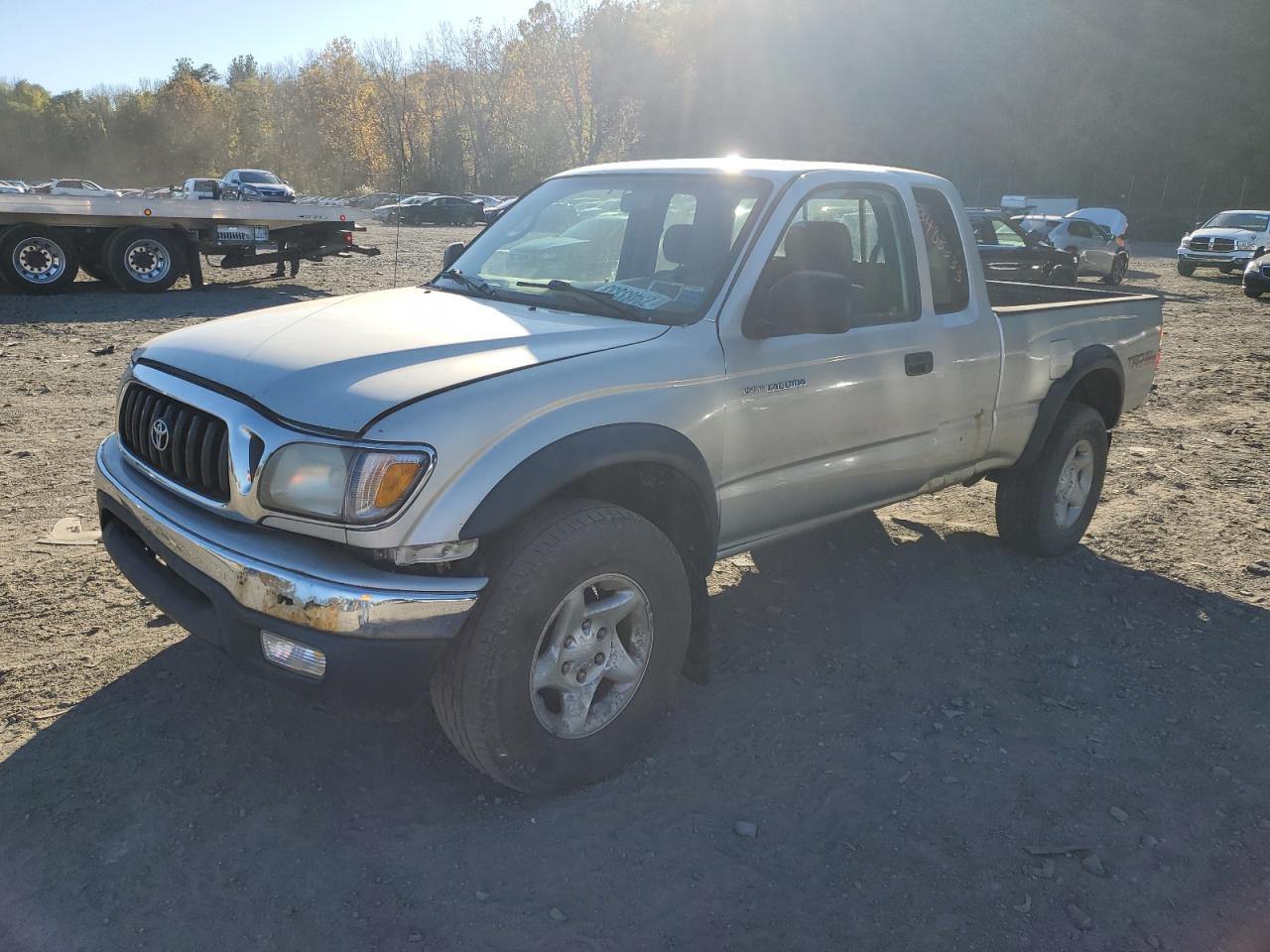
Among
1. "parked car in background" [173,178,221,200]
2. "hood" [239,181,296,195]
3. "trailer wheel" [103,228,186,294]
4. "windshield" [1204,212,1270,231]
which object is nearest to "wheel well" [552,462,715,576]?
"trailer wheel" [103,228,186,294]

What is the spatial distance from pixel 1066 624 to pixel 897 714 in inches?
53.3

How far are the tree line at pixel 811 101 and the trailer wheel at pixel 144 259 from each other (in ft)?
167

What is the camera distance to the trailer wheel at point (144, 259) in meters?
14.7

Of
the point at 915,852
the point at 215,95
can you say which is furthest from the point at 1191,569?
the point at 215,95

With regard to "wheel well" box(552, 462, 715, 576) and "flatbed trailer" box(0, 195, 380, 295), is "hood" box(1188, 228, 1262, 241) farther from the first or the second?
"wheel well" box(552, 462, 715, 576)

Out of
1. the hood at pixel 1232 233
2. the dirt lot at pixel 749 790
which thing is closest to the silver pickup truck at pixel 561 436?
the dirt lot at pixel 749 790

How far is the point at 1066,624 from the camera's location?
459 centimetres

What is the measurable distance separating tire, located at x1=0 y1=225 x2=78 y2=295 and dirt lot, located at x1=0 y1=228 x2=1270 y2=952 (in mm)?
10954

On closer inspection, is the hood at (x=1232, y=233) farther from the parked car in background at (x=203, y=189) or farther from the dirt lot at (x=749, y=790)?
the parked car in background at (x=203, y=189)

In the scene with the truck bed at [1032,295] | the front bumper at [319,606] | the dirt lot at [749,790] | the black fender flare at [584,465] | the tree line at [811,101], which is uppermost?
the tree line at [811,101]

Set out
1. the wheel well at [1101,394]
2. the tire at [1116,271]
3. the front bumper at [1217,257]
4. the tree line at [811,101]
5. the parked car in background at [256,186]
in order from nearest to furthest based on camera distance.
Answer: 1. the wheel well at [1101,394]
2. the tire at [1116,271]
3. the front bumper at [1217,257]
4. the parked car in background at [256,186]
5. the tree line at [811,101]

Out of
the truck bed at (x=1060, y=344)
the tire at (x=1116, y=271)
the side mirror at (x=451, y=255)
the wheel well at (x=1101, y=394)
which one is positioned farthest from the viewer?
the tire at (x=1116, y=271)

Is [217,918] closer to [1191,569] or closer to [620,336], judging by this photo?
[620,336]

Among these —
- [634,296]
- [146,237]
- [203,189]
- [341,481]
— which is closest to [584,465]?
[341,481]
